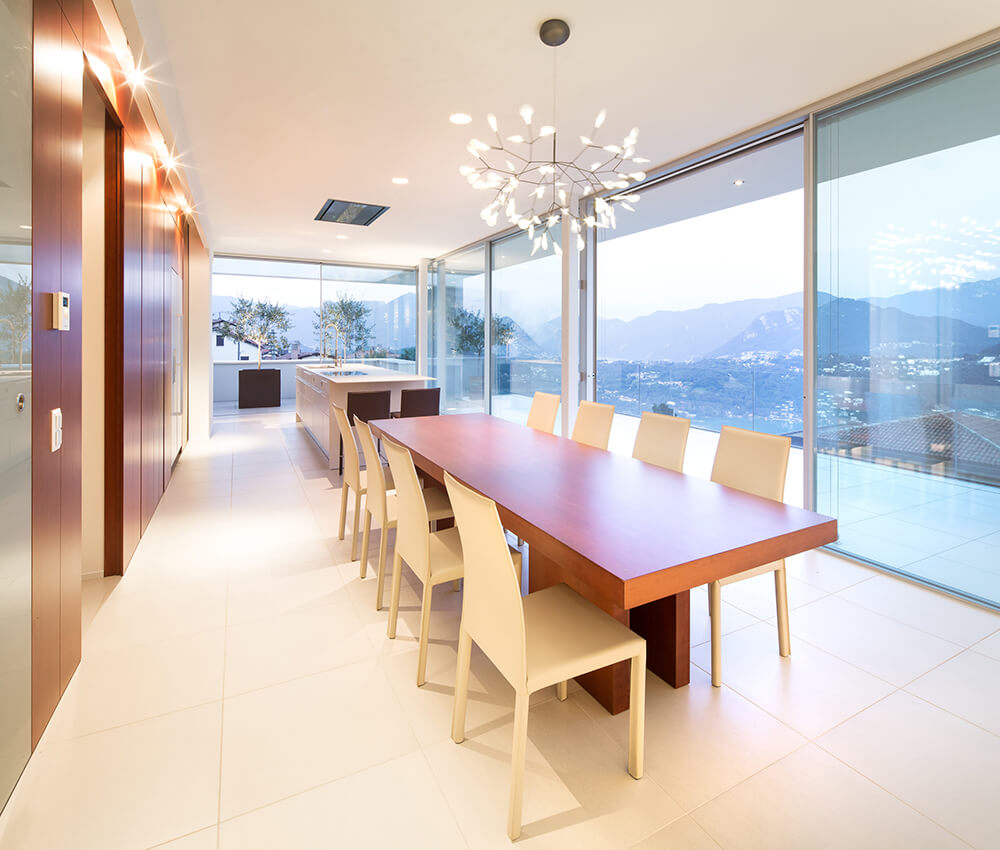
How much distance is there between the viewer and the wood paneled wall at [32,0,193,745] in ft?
5.74

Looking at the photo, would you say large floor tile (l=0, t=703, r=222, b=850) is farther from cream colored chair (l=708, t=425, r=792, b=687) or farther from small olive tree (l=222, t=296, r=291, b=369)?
small olive tree (l=222, t=296, r=291, b=369)

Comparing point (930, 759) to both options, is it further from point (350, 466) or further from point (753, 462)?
point (350, 466)

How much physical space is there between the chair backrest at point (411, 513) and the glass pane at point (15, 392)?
119 cm

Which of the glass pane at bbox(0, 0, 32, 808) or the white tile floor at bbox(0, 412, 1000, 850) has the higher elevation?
the glass pane at bbox(0, 0, 32, 808)

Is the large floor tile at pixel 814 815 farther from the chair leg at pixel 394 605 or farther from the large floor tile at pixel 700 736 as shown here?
the chair leg at pixel 394 605

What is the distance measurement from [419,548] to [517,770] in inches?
37.7

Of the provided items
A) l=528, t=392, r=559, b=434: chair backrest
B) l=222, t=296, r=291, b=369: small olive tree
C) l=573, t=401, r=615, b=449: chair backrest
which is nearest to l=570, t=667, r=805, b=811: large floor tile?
l=573, t=401, r=615, b=449: chair backrest

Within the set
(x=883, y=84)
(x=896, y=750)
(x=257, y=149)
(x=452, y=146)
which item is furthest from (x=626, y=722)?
(x=257, y=149)

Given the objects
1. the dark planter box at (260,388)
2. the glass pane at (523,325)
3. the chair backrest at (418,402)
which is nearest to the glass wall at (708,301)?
the glass pane at (523,325)

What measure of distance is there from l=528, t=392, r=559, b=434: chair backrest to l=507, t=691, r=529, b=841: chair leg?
254cm

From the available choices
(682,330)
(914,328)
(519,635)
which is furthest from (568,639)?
(682,330)

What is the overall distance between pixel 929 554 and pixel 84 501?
4.75 m

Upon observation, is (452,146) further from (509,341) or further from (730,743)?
(730,743)

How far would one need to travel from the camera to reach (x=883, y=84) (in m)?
Answer: 3.05
